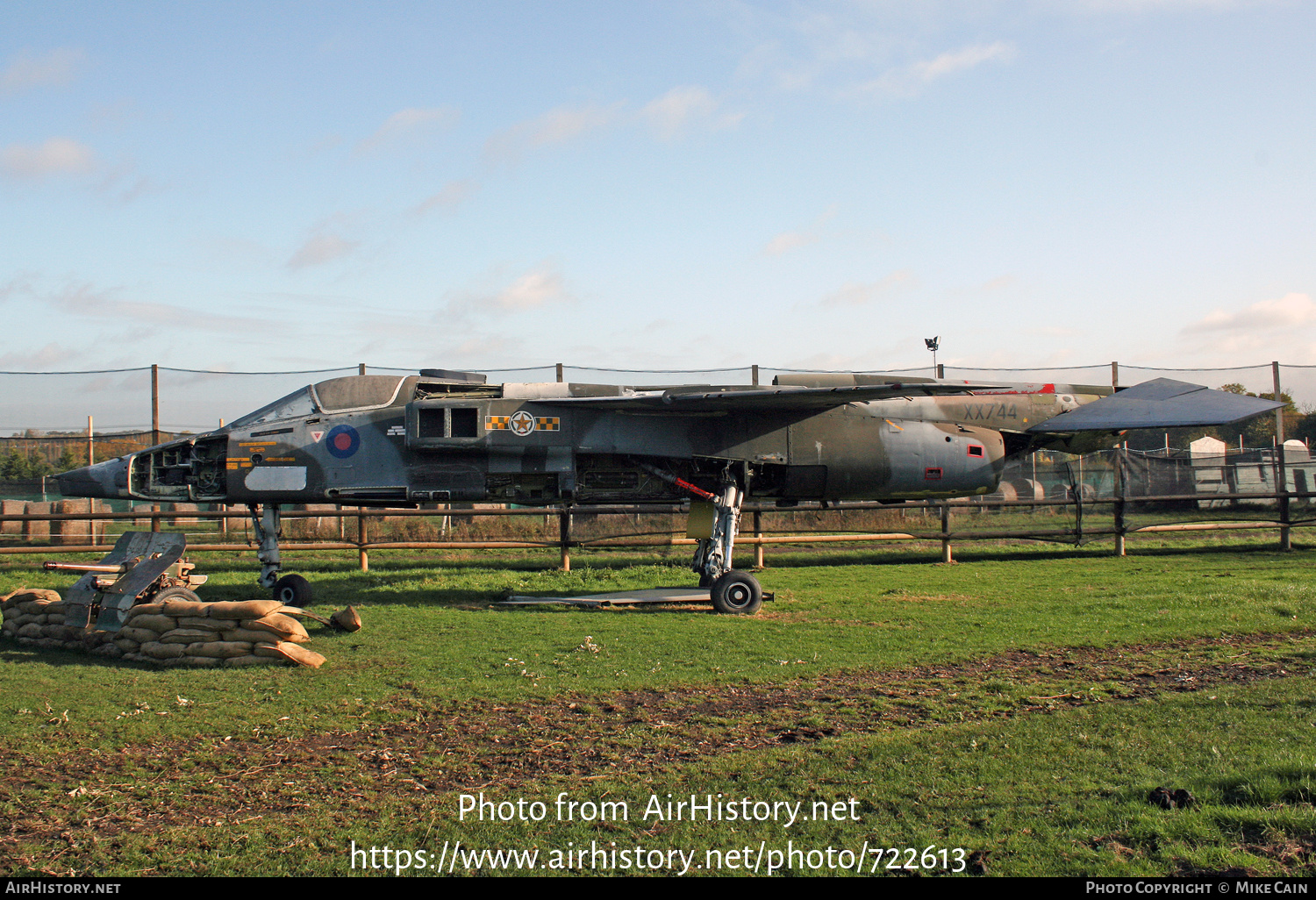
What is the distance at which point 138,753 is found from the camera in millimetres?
5758

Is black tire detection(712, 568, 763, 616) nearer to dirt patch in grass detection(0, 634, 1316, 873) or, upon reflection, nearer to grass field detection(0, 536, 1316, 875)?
grass field detection(0, 536, 1316, 875)

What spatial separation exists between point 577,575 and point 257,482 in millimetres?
5575

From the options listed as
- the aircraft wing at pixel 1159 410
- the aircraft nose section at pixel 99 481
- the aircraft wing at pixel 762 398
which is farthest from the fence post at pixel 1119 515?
the aircraft nose section at pixel 99 481

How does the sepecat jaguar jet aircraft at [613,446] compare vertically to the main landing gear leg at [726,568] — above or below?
above

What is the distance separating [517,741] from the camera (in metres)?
5.98

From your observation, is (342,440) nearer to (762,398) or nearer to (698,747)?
(762,398)

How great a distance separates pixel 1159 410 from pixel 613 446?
810cm

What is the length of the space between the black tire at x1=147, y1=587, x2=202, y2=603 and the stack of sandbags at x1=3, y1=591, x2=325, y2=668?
0.60 m

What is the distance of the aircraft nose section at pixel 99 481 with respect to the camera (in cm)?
1224

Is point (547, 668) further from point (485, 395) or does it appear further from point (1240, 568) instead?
point (1240, 568)

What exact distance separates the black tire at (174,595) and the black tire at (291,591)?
1949 mm

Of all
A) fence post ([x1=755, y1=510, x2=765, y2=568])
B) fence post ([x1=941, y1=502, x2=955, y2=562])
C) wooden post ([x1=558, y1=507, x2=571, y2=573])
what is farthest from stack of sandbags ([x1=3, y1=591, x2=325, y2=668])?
fence post ([x1=941, y1=502, x2=955, y2=562])

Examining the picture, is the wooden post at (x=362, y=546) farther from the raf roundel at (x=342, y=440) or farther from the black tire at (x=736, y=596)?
the black tire at (x=736, y=596)

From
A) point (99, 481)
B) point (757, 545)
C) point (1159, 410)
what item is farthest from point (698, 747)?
point (757, 545)
